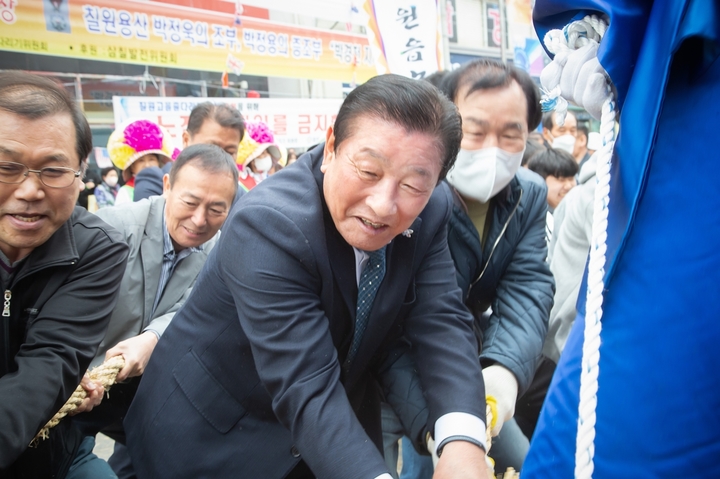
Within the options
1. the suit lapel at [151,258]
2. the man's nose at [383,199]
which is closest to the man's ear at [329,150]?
the man's nose at [383,199]

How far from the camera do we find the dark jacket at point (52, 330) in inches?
Result: 48.6

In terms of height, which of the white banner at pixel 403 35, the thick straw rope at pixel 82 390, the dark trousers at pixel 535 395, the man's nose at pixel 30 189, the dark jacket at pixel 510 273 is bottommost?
the dark trousers at pixel 535 395

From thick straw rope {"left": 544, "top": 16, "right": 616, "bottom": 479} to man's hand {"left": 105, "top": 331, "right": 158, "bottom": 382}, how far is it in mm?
1456

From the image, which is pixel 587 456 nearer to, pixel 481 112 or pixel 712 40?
pixel 712 40

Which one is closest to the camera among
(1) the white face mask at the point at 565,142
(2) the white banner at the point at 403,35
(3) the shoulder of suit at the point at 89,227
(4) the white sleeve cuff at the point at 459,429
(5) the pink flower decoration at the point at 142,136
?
(4) the white sleeve cuff at the point at 459,429

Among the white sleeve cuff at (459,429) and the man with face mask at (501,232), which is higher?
the man with face mask at (501,232)

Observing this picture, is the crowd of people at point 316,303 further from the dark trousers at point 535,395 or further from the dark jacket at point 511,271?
the dark trousers at point 535,395

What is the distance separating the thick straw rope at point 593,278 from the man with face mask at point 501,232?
87 centimetres

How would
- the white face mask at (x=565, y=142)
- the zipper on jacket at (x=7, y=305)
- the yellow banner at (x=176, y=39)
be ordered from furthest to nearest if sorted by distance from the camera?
1. the yellow banner at (x=176, y=39)
2. the white face mask at (x=565, y=142)
3. the zipper on jacket at (x=7, y=305)

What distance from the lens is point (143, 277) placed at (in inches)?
81.3

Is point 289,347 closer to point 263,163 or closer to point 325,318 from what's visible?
point 325,318

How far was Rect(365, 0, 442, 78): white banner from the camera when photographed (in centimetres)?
526

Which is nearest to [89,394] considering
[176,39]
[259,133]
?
[259,133]

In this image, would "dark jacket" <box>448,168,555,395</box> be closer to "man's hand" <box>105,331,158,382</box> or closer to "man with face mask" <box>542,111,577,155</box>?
"man's hand" <box>105,331,158,382</box>
